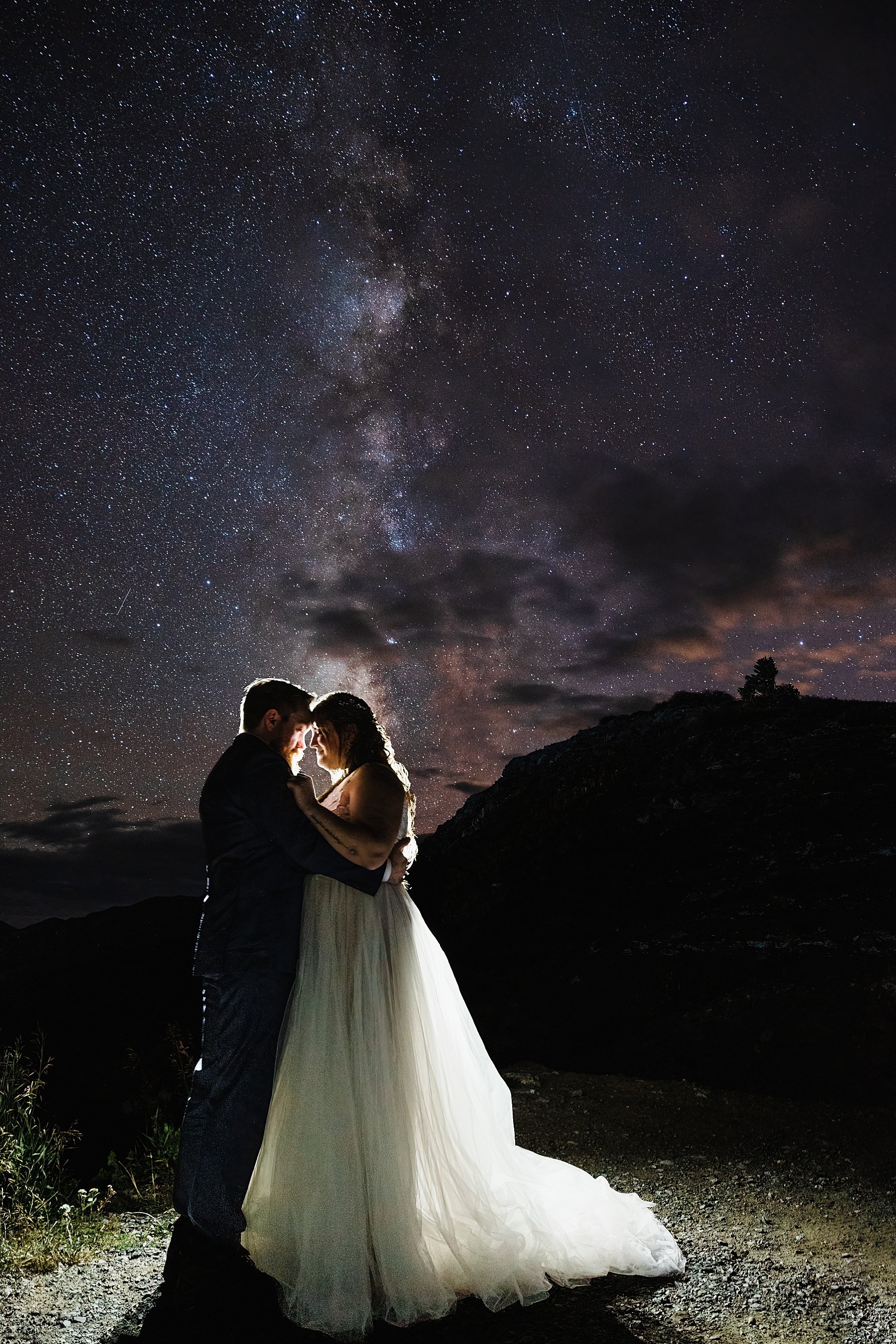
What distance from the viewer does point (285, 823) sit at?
3.19 meters

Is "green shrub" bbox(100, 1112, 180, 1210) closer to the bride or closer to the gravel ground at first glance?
the gravel ground

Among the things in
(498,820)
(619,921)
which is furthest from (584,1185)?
(498,820)

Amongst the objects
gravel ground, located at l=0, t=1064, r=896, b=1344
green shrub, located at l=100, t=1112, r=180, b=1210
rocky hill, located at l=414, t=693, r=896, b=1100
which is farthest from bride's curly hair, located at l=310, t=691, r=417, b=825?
rocky hill, located at l=414, t=693, r=896, b=1100

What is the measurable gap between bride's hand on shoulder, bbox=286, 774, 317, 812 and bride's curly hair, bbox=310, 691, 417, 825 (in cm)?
31

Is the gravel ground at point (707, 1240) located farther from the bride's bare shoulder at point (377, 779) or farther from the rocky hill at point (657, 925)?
the rocky hill at point (657, 925)

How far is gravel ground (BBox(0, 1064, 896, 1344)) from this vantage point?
3.06m

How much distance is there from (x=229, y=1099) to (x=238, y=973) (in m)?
0.46

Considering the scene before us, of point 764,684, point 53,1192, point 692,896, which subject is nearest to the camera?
point 53,1192

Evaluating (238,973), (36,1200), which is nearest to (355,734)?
(238,973)

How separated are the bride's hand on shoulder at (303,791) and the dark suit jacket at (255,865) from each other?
0.02 m

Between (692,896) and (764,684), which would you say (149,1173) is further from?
(764,684)

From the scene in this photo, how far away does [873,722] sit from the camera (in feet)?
62.3

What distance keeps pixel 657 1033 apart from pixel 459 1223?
9070mm

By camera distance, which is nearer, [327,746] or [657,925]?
[327,746]
